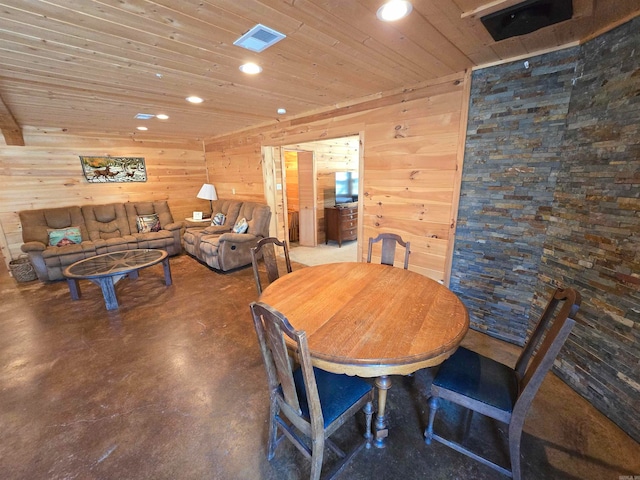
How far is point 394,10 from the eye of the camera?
1.33 meters

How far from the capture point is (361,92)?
2.72m

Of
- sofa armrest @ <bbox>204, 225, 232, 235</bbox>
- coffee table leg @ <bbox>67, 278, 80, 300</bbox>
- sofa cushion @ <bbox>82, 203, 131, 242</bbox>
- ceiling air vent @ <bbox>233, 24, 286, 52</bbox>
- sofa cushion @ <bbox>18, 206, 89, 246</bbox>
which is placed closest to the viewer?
ceiling air vent @ <bbox>233, 24, 286, 52</bbox>

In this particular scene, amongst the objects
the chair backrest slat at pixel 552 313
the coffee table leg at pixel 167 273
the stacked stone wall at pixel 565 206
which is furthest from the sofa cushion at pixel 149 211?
the chair backrest slat at pixel 552 313

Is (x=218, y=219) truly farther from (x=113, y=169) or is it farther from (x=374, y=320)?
(x=374, y=320)

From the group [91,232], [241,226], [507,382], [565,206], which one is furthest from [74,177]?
[565,206]

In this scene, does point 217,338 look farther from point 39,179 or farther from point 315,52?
point 39,179

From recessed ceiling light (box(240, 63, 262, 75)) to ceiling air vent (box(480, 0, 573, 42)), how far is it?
1.52 m

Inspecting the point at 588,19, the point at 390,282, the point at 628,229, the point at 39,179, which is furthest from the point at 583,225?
the point at 39,179

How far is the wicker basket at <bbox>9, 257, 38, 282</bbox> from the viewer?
3.73 m

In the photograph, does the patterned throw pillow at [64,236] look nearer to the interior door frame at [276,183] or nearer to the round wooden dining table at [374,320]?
the interior door frame at [276,183]

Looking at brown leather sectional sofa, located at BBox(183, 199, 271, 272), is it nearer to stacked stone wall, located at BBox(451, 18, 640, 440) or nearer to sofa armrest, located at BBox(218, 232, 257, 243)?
sofa armrest, located at BBox(218, 232, 257, 243)

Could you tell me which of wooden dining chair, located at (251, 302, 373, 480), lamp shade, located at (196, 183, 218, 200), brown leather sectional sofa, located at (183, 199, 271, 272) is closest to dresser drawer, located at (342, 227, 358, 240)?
brown leather sectional sofa, located at (183, 199, 271, 272)

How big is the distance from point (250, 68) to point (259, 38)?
52 cm

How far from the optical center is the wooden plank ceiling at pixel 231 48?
4.33 feet
